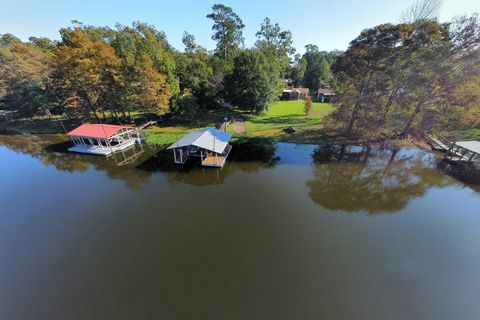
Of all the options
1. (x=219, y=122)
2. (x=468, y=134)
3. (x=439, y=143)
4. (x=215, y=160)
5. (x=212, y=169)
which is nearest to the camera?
(x=212, y=169)

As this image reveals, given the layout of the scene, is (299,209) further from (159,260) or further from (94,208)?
(94,208)

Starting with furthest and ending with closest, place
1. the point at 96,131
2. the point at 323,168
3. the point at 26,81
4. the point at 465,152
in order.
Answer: the point at 26,81
the point at 96,131
the point at 465,152
the point at 323,168

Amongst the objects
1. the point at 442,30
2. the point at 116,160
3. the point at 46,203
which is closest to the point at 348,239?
the point at 46,203

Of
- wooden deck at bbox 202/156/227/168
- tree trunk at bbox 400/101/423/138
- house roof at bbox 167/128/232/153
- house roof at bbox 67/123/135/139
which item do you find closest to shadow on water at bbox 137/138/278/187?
wooden deck at bbox 202/156/227/168

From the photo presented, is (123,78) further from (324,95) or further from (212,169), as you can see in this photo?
(324,95)

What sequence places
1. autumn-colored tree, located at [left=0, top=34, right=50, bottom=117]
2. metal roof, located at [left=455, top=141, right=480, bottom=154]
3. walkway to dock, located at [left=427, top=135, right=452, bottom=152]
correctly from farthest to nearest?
1. autumn-colored tree, located at [left=0, top=34, right=50, bottom=117]
2. walkway to dock, located at [left=427, top=135, right=452, bottom=152]
3. metal roof, located at [left=455, top=141, right=480, bottom=154]

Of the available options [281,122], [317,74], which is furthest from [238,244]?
[317,74]

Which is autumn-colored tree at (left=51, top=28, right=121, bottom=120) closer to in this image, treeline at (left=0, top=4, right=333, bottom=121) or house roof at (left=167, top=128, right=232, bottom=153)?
treeline at (left=0, top=4, right=333, bottom=121)
